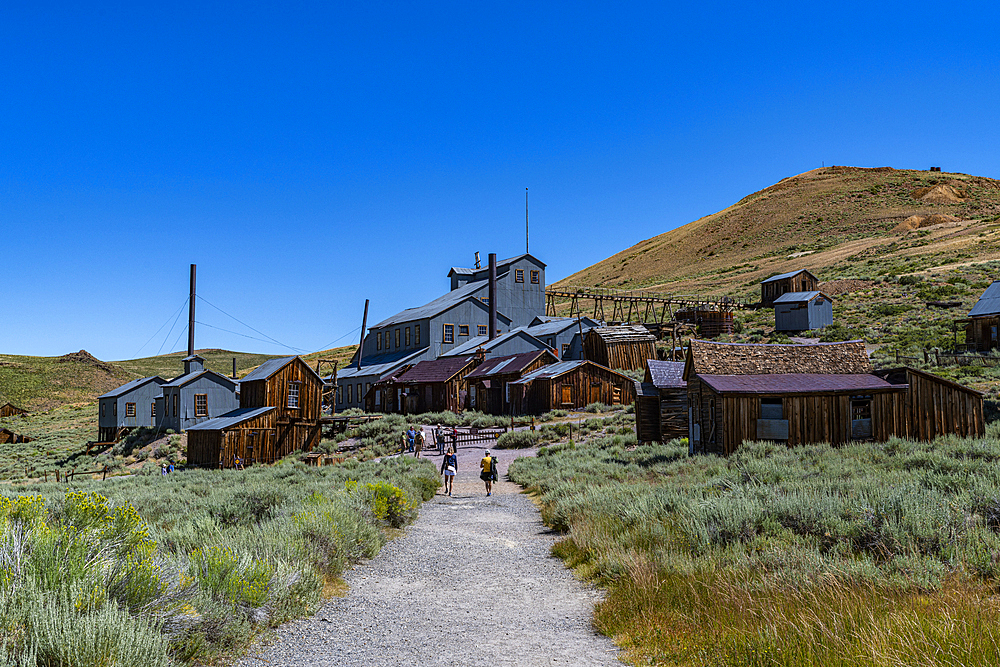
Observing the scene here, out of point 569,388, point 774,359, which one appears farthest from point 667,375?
point 569,388

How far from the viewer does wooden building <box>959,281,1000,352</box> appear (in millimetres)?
41688

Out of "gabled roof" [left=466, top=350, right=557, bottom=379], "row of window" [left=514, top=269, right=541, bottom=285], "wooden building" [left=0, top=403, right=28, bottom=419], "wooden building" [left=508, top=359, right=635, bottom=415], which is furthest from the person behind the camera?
"wooden building" [left=0, top=403, right=28, bottom=419]

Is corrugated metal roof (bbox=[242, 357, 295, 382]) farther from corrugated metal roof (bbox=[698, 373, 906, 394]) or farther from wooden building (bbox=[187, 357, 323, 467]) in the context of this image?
corrugated metal roof (bbox=[698, 373, 906, 394])

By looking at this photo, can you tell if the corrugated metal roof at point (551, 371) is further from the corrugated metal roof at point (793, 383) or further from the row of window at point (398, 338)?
the corrugated metal roof at point (793, 383)

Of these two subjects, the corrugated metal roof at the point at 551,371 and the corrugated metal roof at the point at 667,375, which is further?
the corrugated metal roof at the point at 551,371

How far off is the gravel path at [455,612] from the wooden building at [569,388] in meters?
30.7

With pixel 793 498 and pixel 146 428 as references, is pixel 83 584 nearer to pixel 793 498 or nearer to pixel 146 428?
pixel 793 498

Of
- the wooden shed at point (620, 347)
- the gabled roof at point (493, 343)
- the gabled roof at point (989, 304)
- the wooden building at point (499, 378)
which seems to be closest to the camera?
the gabled roof at point (989, 304)

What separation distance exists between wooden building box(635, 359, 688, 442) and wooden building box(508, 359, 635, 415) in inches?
651

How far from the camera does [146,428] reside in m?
51.2

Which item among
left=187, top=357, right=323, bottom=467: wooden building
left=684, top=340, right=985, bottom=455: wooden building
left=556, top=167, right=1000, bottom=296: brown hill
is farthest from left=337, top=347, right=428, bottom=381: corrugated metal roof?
left=556, top=167, right=1000, bottom=296: brown hill

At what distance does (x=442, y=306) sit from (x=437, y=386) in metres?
14.1

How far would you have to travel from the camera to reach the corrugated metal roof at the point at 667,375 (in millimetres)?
27023

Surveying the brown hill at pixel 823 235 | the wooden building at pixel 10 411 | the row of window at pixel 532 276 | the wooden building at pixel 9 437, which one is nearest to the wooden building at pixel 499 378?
the row of window at pixel 532 276
